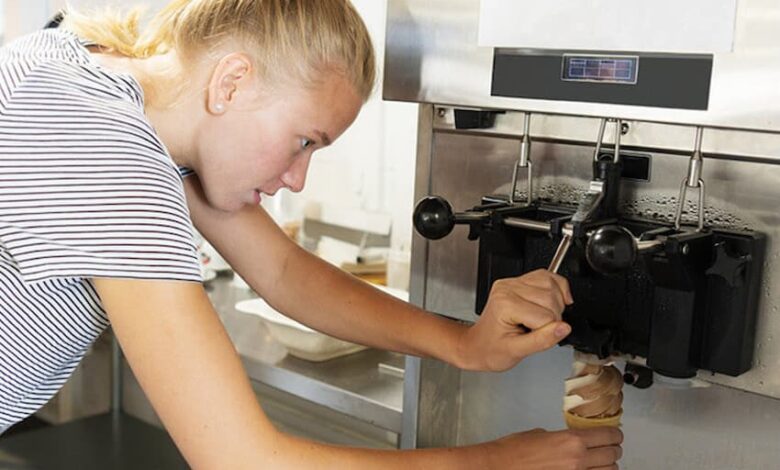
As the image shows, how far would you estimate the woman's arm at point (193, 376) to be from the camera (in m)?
0.77

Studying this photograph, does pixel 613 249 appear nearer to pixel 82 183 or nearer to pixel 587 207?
pixel 587 207

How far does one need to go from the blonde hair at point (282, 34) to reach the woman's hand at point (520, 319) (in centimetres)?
25

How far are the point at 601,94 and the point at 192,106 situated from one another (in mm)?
374

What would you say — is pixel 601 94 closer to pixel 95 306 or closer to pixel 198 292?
pixel 198 292

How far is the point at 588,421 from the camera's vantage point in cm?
94

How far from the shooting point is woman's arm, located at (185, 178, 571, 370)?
101 centimetres

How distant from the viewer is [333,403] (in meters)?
1.30

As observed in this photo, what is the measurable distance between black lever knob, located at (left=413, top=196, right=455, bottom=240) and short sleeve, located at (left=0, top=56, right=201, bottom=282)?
0.77 ft

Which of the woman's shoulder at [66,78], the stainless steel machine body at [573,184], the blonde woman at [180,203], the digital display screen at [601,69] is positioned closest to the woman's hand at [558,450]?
the blonde woman at [180,203]

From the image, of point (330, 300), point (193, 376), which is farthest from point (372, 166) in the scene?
point (193, 376)

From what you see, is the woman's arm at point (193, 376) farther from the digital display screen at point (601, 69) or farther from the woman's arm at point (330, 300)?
the digital display screen at point (601, 69)

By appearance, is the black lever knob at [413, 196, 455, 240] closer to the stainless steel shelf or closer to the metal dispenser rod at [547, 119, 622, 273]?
the metal dispenser rod at [547, 119, 622, 273]

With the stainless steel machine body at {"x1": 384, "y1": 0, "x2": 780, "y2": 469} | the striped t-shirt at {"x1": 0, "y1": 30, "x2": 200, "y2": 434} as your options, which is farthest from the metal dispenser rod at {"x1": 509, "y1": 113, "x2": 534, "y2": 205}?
the striped t-shirt at {"x1": 0, "y1": 30, "x2": 200, "y2": 434}

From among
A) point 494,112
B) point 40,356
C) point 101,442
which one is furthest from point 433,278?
point 101,442
